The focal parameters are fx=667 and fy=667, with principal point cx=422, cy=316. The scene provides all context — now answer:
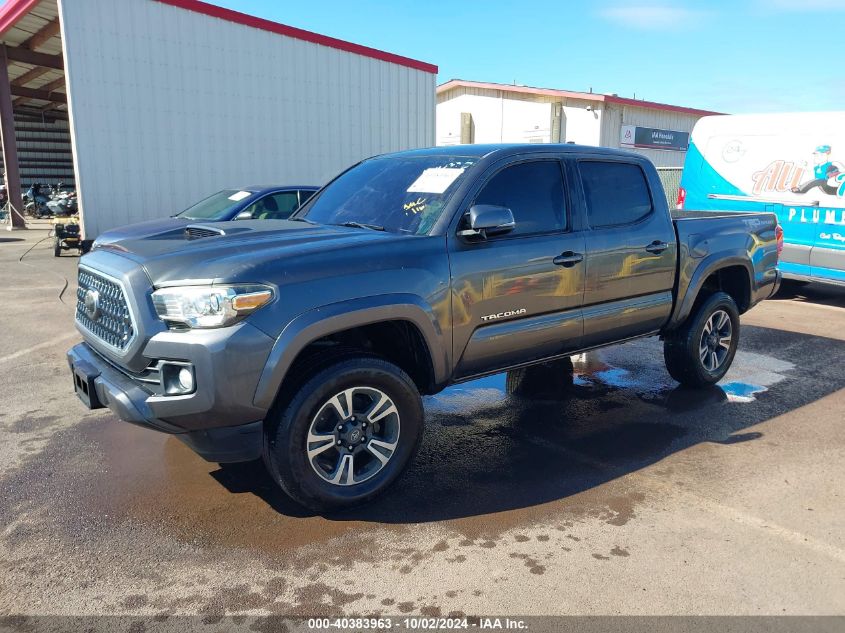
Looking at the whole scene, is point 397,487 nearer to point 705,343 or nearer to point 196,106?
point 705,343

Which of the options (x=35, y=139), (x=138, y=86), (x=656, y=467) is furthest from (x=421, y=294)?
(x=35, y=139)

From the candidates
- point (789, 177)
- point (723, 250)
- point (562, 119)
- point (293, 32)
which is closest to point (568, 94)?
point (562, 119)

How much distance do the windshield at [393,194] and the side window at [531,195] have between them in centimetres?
24

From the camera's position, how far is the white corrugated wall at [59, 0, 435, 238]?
1290 centimetres

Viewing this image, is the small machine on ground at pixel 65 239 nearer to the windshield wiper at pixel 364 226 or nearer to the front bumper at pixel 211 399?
the windshield wiper at pixel 364 226

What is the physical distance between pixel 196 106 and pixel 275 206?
267 inches

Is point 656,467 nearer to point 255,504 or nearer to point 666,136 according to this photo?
point 255,504

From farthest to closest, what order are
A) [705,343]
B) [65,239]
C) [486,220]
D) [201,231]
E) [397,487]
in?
[65,239], [705,343], [201,231], [397,487], [486,220]

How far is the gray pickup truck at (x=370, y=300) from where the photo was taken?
307cm

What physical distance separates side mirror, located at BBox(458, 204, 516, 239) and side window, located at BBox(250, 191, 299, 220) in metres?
5.55

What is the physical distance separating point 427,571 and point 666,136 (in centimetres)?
2677

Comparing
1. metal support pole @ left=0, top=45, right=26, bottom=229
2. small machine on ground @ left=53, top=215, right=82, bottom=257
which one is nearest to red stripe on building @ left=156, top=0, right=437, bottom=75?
small machine on ground @ left=53, top=215, right=82, bottom=257

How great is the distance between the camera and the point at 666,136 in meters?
26.5

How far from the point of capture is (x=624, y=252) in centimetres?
463
